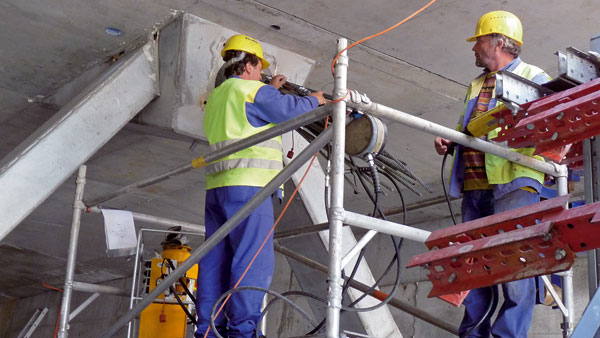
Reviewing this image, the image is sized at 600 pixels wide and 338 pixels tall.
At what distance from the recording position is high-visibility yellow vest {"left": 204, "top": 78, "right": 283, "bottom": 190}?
4.02m

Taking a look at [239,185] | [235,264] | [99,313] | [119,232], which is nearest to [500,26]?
[239,185]

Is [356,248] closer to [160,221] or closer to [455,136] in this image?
[455,136]

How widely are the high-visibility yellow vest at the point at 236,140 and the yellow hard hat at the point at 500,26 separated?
1270 mm

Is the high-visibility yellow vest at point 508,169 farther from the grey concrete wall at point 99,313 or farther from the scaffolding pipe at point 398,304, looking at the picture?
the grey concrete wall at point 99,313

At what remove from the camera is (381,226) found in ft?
9.86

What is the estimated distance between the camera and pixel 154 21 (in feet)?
17.0

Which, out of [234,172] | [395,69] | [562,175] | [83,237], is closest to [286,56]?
[395,69]

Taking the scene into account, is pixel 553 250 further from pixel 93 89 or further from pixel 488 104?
pixel 93 89

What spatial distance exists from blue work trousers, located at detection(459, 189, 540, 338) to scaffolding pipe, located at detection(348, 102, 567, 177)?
0.16 m

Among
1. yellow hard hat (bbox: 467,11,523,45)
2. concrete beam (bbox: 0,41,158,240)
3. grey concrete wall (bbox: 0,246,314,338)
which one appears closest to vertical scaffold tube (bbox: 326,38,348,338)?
yellow hard hat (bbox: 467,11,523,45)

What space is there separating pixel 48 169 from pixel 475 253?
2975 millimetres

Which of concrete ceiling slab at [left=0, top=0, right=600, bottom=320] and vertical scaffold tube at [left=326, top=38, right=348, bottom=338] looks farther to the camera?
concrete ceiling slab at [left=0, top=0, right=600, bottom=320]

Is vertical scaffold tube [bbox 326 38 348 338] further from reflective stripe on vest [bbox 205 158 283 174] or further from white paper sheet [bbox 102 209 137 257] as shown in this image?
white paper sheet [bbox 102 209 137 257]

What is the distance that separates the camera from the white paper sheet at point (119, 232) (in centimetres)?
526
